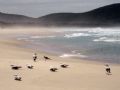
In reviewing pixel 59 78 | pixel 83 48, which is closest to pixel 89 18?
pixel 83 48

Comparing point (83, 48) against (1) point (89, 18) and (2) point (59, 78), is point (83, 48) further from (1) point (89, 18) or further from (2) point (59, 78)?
(1) point (89, 18)

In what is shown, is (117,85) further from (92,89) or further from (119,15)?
(119,15)

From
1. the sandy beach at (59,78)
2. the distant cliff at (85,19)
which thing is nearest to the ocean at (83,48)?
the sandy beach at (59,78)

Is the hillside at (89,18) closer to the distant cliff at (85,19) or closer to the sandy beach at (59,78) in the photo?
the distant cliff at (85,19)

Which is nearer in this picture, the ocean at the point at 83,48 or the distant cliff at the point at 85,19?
the ocean at the point at 83,48

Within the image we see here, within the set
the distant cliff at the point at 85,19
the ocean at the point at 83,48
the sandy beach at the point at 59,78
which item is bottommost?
the sandy beach at the point at 59,78

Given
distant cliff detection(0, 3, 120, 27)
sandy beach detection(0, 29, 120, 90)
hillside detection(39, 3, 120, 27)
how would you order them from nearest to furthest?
sandy beach detection(0, 29, 120, 90)
distant cliff detection(0, 3, 120, 27)
hillside detection(39, 3, 120, 27)

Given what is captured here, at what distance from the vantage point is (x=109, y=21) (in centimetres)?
15650

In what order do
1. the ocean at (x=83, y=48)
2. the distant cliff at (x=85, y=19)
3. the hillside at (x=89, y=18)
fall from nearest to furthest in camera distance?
the ocean at (x=83, y=48) < the distant cliff at (x=85, y=19) < the hillside at (x=89, y=18)

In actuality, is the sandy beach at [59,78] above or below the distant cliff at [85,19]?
below

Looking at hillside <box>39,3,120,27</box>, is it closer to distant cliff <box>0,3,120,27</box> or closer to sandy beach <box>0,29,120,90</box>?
distant cliff <box>0,3,120,27</box>

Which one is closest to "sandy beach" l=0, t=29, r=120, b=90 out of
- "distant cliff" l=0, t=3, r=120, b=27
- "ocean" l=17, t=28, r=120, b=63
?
"ocean" l=17, t=28, r=120, b=63

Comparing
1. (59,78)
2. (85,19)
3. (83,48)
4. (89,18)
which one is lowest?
(59,78)

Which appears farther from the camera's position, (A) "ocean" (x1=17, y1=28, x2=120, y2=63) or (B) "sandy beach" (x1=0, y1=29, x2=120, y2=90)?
(A) "ocean" (x1=17, y1=28, x2=120, y2=63)
